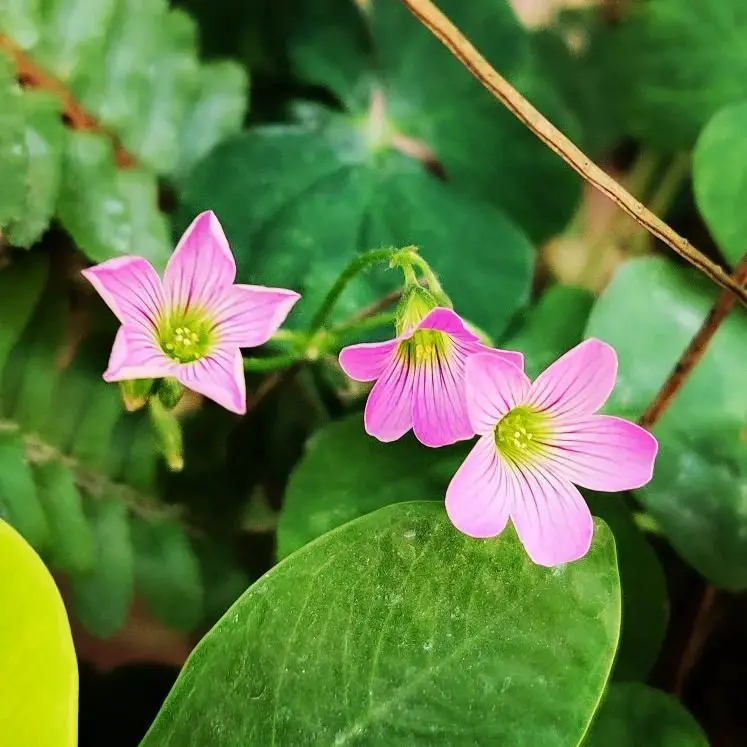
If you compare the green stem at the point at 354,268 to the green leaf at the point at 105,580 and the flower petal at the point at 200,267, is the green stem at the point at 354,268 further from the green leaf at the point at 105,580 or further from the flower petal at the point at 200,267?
the green leaf at the point at 105,580

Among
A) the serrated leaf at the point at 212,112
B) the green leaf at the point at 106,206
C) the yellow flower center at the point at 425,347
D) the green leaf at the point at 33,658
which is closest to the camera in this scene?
the green leaf at the point at 33,658

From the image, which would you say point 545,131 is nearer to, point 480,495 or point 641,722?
point 480,495

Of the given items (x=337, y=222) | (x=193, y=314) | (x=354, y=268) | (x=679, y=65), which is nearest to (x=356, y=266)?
(x=354, y=268)

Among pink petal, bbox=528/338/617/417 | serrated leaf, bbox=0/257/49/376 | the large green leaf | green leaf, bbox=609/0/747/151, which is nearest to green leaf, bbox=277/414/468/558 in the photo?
the large green leaf

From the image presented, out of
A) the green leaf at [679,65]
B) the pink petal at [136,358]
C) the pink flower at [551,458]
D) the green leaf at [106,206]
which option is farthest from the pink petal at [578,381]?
the green leaf at [679,65]

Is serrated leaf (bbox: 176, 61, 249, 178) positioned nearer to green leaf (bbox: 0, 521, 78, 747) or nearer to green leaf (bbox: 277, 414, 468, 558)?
green leaf (bbox: 277, 414, 468, 558)

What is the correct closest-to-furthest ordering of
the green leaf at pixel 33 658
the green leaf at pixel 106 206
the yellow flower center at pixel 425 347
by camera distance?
the green leaf at pixel 33 658, the yellow flower center at pixel 425 347, the green leaf at pixel 106 206

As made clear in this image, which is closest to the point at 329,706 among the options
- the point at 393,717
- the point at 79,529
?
the point at 393,717

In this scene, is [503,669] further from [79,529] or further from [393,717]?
[79,529]
